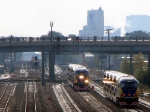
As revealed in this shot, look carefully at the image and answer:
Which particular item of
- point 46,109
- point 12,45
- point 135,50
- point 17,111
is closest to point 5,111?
point 17,111

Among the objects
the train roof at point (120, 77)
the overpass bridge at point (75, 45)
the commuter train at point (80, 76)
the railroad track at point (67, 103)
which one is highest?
the overpass bridge at point (75, 45)

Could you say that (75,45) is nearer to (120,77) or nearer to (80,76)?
(80,76)

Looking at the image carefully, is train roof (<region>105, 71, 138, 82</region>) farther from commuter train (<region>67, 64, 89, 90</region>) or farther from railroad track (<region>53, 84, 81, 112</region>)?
commuter train (<region>67, 64, 89, 90</region>)

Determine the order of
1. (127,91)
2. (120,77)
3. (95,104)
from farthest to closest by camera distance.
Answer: (95,104) → (120,77) → (127,91)

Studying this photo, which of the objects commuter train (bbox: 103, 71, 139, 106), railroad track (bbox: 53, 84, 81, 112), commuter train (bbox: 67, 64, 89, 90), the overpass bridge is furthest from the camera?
the overpass bridge

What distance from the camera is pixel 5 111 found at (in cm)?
5472

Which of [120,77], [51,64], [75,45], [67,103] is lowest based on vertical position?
[67,103]

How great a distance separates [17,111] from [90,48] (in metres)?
55.0

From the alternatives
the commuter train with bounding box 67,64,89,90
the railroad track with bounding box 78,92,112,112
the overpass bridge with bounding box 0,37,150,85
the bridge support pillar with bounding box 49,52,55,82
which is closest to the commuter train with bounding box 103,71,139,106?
the railroad track with bounding box 78,92,112,112

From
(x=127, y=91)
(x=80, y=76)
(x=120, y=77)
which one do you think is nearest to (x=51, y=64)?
(x=80, y=76)

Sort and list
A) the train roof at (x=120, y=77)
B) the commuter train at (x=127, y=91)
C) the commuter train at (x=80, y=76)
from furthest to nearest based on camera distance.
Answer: the commuter train at (x=80, y=76)
the train roof at (x=120, y=77)
the commuter train at (x=127, y=91)

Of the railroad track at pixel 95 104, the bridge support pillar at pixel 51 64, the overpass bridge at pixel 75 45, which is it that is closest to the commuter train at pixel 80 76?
the railroad track at pixel 95 104

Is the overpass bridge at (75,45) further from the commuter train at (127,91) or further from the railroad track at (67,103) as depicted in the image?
the commuter train at (127,91)

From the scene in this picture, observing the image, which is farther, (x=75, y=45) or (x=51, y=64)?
(x=51, y=64)
